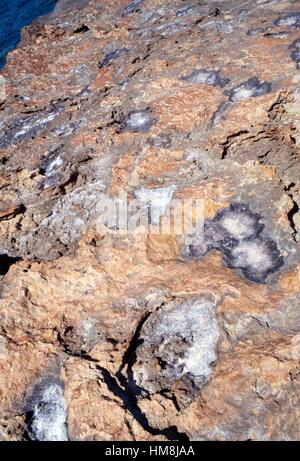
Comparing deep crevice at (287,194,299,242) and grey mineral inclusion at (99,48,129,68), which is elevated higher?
grey mineral inclusion at (99,48,129,68)

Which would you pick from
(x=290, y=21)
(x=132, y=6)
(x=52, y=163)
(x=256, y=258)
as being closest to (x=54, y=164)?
(x=52, y=163)

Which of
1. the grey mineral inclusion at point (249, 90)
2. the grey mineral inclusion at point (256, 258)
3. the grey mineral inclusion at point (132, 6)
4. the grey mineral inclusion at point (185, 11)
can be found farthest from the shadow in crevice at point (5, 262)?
the grey mineral inclusion at point (132, 6)

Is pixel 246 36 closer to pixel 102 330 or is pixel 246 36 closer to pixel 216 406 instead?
pixel 102 330

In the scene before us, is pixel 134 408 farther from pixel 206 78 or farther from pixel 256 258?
pixel 206 78

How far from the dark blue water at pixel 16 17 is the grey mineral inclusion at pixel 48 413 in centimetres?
938

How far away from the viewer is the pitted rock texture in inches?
67.1

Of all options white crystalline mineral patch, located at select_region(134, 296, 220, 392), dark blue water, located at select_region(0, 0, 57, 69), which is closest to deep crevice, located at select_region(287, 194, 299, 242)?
white crystalline mineral patch, located at select_region(134, 296, 220, 392)

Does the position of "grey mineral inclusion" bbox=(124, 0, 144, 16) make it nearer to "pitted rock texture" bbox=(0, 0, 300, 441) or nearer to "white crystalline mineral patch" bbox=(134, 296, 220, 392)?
"pitted rock texture" bbox=(0, 0, 300, 441)

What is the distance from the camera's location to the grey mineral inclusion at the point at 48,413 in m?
1.67

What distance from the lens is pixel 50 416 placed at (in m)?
1.72

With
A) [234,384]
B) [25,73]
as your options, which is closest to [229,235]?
[234,384]

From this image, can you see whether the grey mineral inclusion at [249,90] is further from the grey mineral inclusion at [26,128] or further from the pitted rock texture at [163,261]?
the grey mineral inclusion at [26,128]

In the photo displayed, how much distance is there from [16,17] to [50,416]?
1081 cm

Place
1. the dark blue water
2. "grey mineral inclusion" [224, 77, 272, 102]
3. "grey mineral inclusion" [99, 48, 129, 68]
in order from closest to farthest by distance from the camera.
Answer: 1. "grey mineral inclusion" [224, 77, 272, 102]
2. "grey mineral inclusion" [99, 48, 129, 68]
3. the dark blue water
